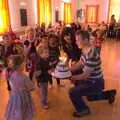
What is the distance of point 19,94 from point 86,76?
1.14m

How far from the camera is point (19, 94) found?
2654mm

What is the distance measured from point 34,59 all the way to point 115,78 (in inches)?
104

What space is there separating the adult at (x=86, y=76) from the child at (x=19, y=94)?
37.4 inches

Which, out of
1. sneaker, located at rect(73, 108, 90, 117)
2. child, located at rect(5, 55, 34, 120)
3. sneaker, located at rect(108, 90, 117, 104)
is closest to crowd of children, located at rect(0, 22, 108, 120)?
child, located at rect(5, 55, 34, 120)

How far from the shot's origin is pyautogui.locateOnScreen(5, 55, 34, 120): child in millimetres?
2559

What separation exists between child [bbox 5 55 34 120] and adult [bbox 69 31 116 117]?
0.95 metres

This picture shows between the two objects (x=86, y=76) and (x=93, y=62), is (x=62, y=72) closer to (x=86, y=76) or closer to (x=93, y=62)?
(x=86, y=76)

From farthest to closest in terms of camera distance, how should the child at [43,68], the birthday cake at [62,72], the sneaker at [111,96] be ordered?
the sneaker at [111,96] → the child at [43,68] → the birthday cake at [62,72]

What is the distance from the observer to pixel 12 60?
2549mm

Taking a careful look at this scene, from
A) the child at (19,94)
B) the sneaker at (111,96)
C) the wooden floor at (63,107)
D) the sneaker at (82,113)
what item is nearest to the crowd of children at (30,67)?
the child at (19,94)

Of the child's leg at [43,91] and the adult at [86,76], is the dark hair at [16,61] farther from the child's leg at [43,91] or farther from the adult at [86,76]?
the child's leg at [43,91]

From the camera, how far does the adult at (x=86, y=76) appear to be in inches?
130

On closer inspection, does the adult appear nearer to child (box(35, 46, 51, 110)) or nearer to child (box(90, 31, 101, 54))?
child (box(90, 31, 101, 54))

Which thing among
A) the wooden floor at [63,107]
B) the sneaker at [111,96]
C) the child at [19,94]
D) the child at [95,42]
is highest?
the child at [95,42]
